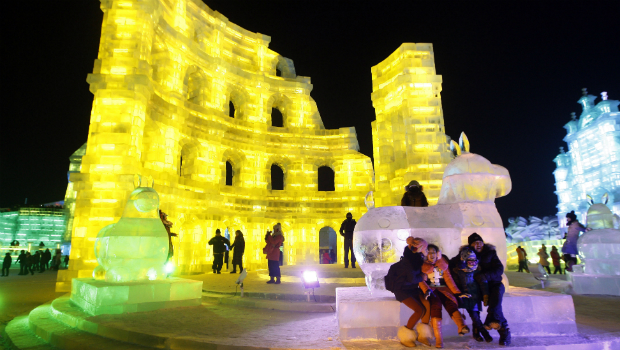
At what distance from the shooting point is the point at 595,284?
27.3 feet

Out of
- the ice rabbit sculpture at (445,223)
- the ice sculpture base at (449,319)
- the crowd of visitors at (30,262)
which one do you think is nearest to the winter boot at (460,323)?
the ice sculpture base at (449,319)

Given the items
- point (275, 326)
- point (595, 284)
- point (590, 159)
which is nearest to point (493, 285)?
point (275, 326)

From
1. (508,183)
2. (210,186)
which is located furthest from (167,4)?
(508,183)

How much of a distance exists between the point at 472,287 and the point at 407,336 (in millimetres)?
1035

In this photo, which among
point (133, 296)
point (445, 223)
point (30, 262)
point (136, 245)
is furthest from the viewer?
point (30, 262)

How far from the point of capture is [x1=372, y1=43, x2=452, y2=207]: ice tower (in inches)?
598

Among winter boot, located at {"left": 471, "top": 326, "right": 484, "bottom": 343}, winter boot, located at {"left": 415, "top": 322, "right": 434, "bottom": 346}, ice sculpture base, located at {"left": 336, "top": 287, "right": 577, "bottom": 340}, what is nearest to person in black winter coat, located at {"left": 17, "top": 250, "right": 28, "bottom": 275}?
ice sculpture base, located at {"left": 336, "top": 287, "right": 577, "bottom": 340}

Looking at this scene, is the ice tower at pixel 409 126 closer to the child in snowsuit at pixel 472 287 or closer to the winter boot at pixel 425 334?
the child in snowsuit at pixel 472 287

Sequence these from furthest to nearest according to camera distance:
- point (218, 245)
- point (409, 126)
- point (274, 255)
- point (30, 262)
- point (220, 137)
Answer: point (30, 262) → point (220, 137) → point (409, 126) → point (218, 245) → point (274, 255)

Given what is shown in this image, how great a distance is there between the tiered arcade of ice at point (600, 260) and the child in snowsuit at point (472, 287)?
6.07m

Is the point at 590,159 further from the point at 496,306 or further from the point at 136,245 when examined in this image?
the point at 136,245

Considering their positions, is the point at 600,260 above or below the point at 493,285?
above

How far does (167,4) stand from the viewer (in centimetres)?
1711

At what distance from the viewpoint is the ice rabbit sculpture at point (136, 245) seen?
284 inches
